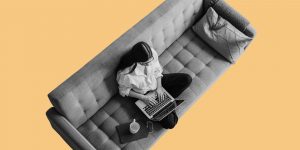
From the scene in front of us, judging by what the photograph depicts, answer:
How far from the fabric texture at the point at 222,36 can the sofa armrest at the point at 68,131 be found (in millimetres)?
1888

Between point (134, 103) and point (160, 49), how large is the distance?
72cm

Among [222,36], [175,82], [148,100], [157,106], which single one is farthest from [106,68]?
[222,36]

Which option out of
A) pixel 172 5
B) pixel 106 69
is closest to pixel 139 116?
pixel 106 69

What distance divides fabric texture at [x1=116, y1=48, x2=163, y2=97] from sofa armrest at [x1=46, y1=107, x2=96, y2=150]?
633 millimetres

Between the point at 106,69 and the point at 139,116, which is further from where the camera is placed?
the point at 139,116

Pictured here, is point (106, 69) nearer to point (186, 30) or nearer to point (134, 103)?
point (134, 103)

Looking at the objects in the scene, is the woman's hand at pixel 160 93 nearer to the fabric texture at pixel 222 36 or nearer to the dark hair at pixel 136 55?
the dark hair at pixel 136 55

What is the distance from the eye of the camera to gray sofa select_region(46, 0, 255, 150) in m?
2.62

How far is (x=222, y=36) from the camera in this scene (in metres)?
3.38

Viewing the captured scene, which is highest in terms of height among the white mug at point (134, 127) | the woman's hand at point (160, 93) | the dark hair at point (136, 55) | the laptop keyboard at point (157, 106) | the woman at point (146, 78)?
the dark hair at point (136, 55)

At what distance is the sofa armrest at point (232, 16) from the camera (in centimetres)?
339

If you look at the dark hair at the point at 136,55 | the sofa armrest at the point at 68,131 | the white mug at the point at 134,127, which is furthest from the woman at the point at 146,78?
the sofa armrest at the point at 68,131

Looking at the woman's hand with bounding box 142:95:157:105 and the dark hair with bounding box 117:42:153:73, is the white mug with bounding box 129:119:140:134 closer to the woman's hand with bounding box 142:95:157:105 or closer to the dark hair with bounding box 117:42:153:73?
the woman's hand with bounding box 142:95:157:105

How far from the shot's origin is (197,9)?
11.4 ft
